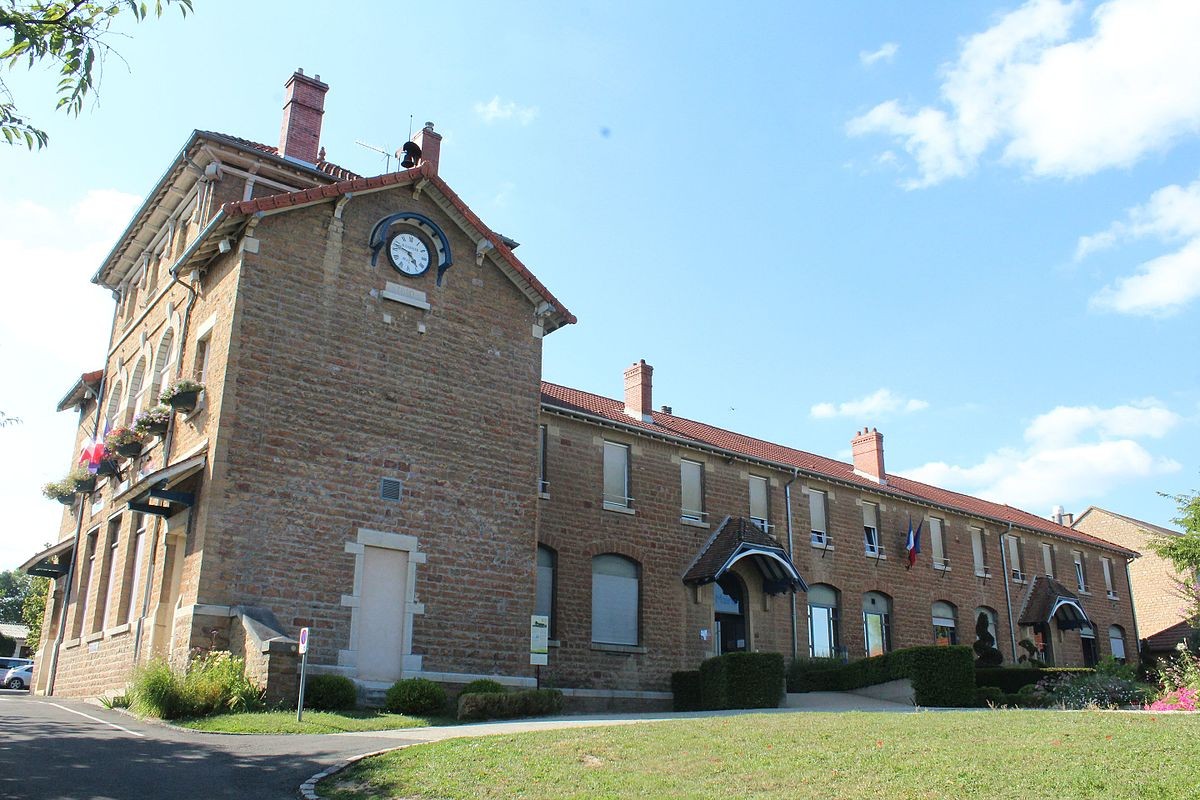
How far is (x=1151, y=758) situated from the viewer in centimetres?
945

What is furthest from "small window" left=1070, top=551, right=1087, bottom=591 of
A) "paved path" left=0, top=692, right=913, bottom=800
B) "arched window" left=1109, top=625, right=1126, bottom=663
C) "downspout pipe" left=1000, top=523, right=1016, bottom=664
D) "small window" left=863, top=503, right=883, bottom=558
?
"paved path" left=0, top=692, right=913, bottom=800

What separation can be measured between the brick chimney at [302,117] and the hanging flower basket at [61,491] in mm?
9435

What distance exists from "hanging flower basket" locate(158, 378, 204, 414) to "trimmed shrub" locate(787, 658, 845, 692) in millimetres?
15618

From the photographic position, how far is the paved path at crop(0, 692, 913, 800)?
8820 mm

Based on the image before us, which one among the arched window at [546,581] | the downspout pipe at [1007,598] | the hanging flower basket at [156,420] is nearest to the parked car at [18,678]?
the hanging flower basket at [156,420]

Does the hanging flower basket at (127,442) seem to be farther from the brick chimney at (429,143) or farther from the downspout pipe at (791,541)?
the downspout pipe at (791,541)

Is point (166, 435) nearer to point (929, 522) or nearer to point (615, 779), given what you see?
point (615, 779)

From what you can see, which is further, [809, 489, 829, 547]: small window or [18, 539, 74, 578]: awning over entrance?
[809, 489, 829, 547]: small window

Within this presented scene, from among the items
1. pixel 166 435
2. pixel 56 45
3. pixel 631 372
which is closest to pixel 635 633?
pixel 631 372

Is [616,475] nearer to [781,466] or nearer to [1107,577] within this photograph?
[781,466]

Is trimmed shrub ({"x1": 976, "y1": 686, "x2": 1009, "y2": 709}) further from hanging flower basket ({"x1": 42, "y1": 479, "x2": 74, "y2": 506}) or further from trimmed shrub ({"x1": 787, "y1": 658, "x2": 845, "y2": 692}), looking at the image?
hanging flower basket ({"x1": 42, "y1": 479, "x2": 74, "y2": 506})

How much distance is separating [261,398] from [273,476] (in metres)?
1.32

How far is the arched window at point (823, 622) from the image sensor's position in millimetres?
27266

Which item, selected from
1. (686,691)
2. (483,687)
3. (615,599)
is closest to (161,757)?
(483,687)
